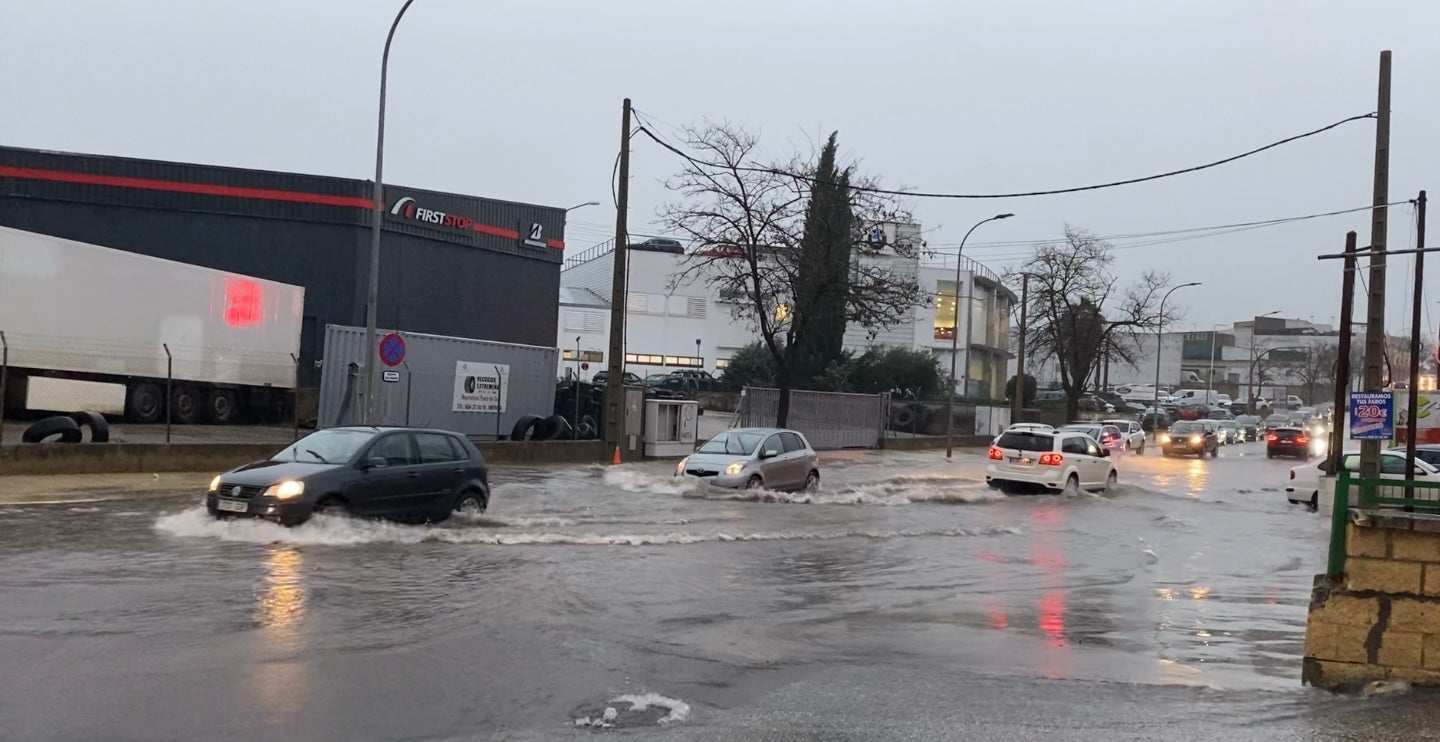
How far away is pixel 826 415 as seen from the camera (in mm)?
44875

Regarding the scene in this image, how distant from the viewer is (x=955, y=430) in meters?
58.2

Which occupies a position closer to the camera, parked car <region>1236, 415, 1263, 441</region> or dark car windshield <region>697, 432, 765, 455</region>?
dark car windshield <region>697, 432, 765, 455</region>

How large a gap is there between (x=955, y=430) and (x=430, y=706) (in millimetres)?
52552

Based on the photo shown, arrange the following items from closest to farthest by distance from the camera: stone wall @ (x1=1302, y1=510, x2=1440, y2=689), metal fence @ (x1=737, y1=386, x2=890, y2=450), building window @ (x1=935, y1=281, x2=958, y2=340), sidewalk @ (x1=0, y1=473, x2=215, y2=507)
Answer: stone wall @ (x1=1302, y1=510, x2=1440, y2=689)
sidewalk @ (x1=0, y1=473, x2=215, y2=507)
metal fence @ (x1=737, y1=386, x2=890, y2=450)
building window @ (x1=935, y1=281, x2=958, y2=340)

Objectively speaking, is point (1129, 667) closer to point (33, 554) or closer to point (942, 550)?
point (942, 550)

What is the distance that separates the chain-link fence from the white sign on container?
4.22m

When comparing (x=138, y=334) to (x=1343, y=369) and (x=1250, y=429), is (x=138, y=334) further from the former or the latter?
(x=1250, y=429)

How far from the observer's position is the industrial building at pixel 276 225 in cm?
3994

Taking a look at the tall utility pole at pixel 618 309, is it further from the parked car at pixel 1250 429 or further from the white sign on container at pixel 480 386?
the parked car at pixel 1250 429

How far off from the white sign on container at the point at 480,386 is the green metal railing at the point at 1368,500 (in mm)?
25109

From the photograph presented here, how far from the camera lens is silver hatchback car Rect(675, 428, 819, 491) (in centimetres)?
2183

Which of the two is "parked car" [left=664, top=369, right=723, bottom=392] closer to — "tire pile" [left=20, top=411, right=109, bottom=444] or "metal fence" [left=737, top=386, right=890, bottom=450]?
"metal fence" [left=737, top=386, right=890, bottom=450]

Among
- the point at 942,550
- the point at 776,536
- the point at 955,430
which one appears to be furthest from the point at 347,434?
the point at 955,430

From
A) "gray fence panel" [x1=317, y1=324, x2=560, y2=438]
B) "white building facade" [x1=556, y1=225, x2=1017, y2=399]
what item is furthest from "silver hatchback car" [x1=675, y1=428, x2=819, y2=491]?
"white building facade" [x1=556, y1=225, x2=1017, y2=399]
